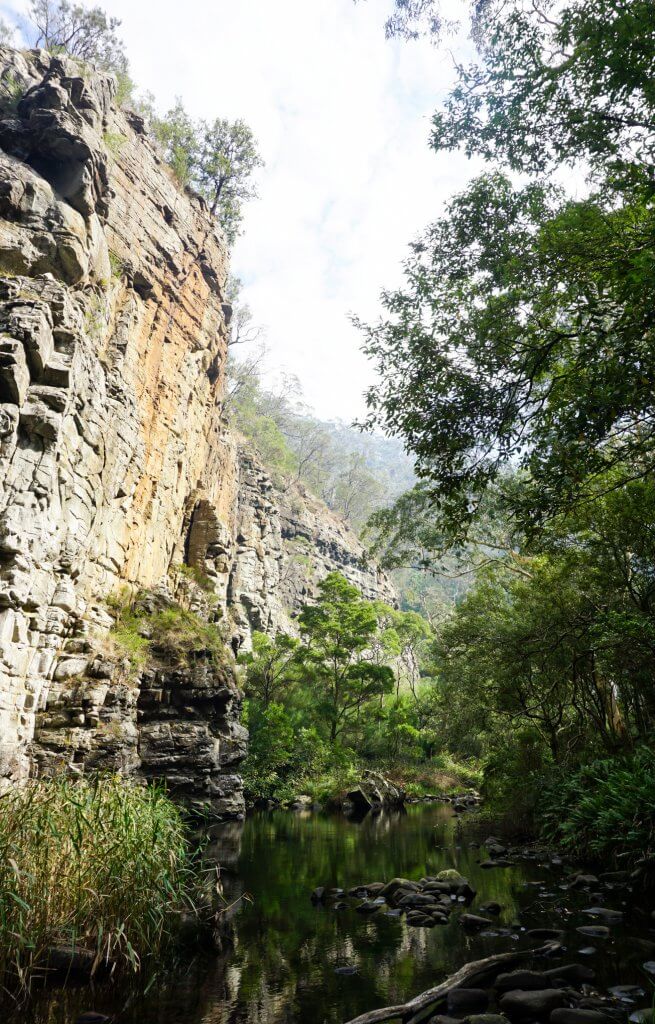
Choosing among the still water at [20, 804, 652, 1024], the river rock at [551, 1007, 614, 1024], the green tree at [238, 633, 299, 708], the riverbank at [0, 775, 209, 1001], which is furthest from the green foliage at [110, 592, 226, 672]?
the river rock at [551, 1007, 614, 1024]

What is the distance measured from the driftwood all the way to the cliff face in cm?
900

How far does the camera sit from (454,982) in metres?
5.10

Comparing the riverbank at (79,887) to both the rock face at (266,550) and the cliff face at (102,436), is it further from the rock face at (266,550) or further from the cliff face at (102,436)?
the rock face at (266,550)

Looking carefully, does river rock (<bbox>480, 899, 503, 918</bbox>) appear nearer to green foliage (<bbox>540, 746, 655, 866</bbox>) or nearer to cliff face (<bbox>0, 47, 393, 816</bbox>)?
green foliage (<bbox>540, 746, 655, 866</bbox>)

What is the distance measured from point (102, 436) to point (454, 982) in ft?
52.3

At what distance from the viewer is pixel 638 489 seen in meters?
9.59

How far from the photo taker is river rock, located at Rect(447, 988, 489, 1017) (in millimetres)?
4805

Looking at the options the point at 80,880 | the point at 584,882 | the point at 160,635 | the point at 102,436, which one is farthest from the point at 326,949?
the point at 102,436

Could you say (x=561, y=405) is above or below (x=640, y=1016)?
above

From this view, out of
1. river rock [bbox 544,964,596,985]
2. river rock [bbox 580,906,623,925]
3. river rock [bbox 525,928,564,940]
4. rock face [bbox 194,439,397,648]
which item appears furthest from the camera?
rock face [bbox 194,439,397,648]

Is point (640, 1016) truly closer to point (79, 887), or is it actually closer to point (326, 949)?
point (326, 949)

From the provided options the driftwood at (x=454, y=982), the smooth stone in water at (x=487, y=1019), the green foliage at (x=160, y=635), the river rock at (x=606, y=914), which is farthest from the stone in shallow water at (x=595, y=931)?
the green foliage at (x=160, y=635)

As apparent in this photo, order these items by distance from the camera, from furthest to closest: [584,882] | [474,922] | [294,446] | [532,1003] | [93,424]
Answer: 1. [294,446]
2. [93,424]
3. [584,882]
4. [474,922]
5. [532,1003]

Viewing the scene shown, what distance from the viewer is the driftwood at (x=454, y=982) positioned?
14.7ft
